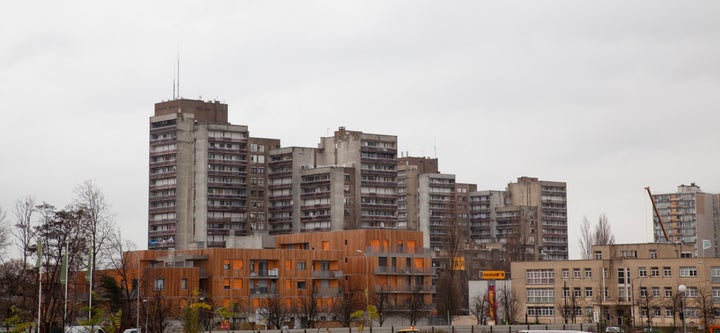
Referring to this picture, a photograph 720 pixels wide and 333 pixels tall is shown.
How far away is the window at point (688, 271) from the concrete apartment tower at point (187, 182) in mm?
84824

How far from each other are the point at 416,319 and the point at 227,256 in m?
24.8

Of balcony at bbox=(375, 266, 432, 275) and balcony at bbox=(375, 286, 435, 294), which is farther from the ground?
balcony at bbox=(375, 266, 432, 275)

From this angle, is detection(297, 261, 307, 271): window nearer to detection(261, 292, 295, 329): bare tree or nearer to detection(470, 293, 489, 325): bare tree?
detection(261, 292, 295, 329): bare tree

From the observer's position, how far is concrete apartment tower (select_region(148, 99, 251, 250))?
627 feet

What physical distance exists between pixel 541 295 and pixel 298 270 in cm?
A: 3581

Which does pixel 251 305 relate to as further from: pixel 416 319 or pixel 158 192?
pixel 158 192

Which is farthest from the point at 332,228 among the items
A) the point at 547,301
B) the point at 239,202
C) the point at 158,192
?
the point at 547,301

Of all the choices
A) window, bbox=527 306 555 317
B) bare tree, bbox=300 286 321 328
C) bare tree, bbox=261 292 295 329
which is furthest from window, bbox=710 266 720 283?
bare tree, bbox=261 292 295 329

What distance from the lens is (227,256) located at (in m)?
128

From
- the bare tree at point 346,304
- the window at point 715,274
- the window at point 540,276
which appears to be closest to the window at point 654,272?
the window at point 715,274

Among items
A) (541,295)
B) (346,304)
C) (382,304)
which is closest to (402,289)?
(382,304)

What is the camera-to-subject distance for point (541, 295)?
14675 centimetres

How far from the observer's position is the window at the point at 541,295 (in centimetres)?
14600

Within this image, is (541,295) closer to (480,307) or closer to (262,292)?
(480,307)
